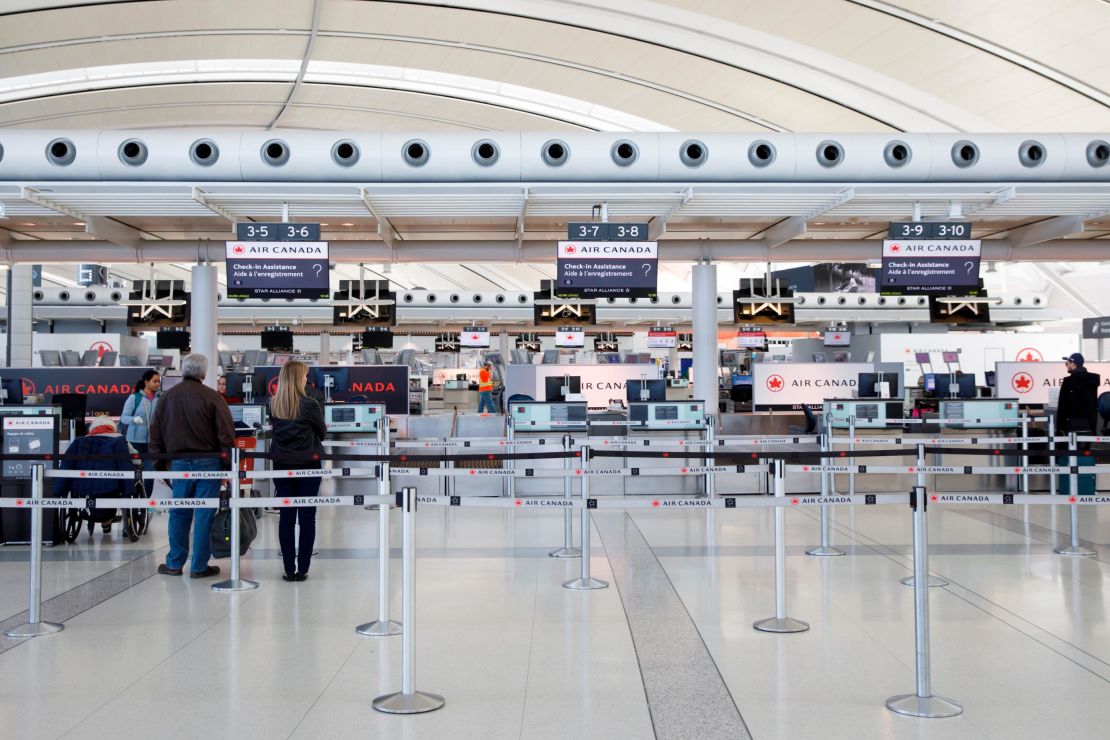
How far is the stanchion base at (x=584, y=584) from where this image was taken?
→ 21.7ft

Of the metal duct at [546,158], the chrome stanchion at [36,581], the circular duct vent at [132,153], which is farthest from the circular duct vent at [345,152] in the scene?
the chrome stanchion at [36,581]

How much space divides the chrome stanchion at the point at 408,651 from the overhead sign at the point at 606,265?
7133mm

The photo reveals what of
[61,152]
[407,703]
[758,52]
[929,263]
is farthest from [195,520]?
[758,52]

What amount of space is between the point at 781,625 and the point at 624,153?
5.98 meters

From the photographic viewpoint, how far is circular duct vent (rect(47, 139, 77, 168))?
9.69 metres

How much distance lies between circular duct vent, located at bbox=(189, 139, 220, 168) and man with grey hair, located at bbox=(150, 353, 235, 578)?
3.53m

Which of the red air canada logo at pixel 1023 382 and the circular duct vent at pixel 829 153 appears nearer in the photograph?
the circular duct vent at pixel 829 153

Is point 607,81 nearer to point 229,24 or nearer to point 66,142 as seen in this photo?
point 229,24

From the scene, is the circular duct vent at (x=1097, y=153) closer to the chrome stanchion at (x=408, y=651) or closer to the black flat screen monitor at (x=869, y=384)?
the black flat screen monitor at (x=869, y=384)

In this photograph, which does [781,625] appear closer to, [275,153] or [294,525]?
[294,525]

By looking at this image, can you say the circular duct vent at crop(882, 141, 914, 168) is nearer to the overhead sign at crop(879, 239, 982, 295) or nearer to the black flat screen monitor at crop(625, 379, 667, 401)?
the overhead sign at crop(879, 239, 982, 295)

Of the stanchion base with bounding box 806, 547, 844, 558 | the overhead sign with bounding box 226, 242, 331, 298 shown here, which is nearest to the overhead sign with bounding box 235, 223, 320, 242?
the overhead sign with bounding box 226, 242, 331, 298

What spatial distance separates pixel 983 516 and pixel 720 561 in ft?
13.9

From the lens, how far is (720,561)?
761 cm
